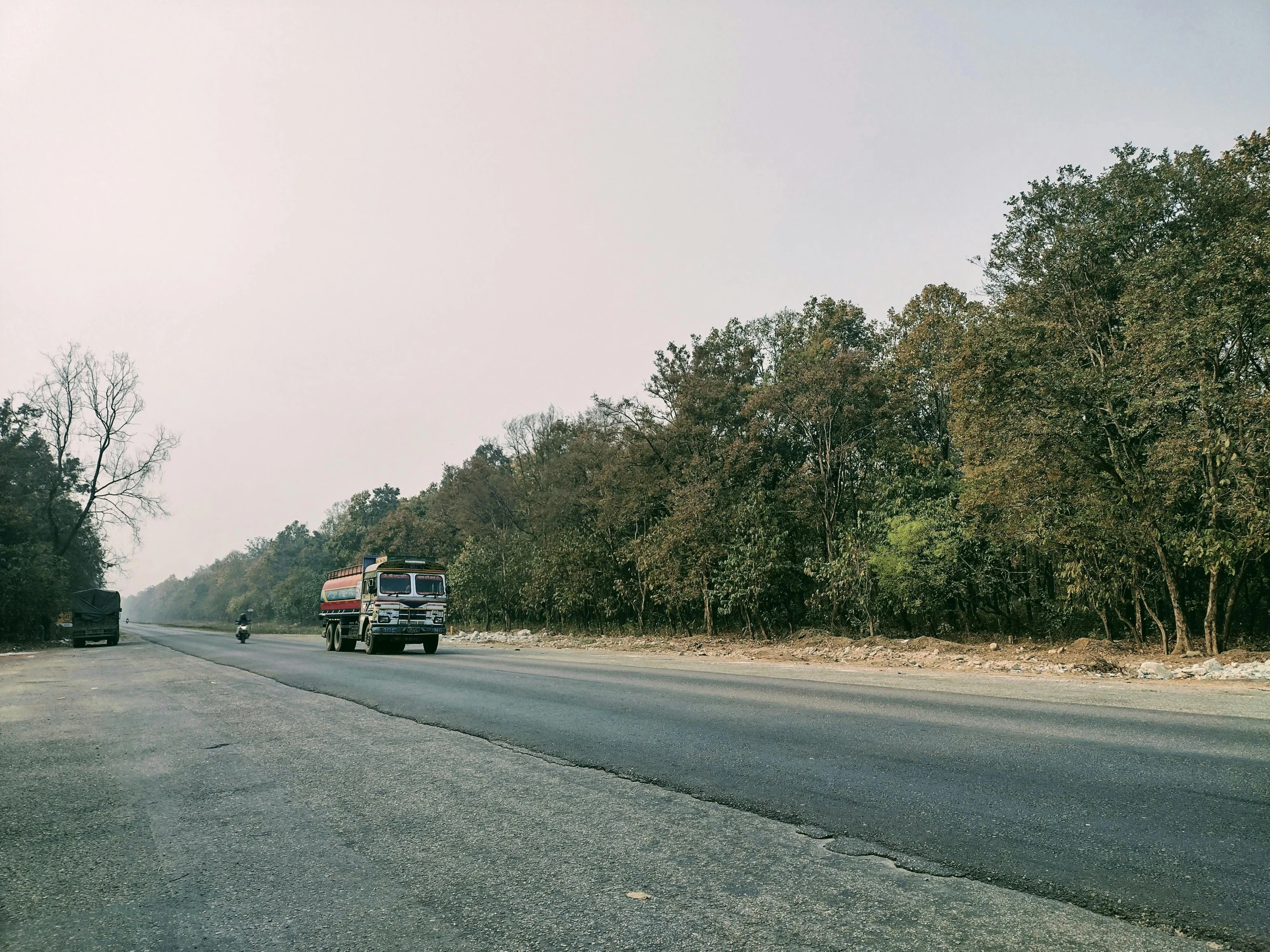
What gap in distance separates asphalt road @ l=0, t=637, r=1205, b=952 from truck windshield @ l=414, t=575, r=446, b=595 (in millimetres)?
20185

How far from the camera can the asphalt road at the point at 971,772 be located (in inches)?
161

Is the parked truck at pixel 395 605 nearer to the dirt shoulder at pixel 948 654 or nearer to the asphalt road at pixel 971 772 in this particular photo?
the dirt shoulder at pixel 948 654

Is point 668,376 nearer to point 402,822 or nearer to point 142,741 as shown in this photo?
point 142,741

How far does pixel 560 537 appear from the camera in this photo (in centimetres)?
4344

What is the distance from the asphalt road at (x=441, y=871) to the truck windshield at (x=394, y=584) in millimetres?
19820

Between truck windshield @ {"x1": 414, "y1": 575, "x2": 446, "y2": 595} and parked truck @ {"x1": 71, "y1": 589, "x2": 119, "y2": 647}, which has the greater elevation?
truck windshield @ {"x1": 414, "y1": 575, "x2": 446, "y2": 595}

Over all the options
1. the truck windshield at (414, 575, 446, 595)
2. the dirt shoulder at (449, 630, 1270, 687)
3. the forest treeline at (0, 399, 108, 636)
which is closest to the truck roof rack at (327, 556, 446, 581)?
the truck windshield at (414, 575, 446, 595)

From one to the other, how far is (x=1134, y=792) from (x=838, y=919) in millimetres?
3334

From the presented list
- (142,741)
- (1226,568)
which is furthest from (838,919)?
(1226,568)

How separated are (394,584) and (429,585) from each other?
1234mm

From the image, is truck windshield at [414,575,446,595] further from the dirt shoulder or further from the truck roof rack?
the dirt shoulder

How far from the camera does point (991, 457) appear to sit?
77.8 ft

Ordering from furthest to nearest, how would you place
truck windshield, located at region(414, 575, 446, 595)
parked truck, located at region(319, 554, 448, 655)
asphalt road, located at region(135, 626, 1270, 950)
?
truck windshield, located at region(414, 575, 446, 595)
parked truck, located at region(319, 554, 448, 655)
asphalt road, located at region(135, 626, 1270, 950)

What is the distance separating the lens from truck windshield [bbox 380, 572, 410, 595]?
27.9 m
